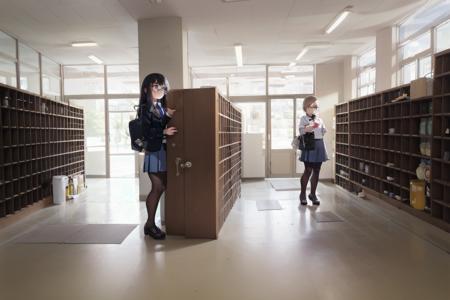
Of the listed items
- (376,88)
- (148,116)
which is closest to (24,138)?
(148,116)

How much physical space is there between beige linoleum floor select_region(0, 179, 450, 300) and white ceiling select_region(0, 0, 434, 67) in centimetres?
318

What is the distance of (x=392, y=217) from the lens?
15.0 ft

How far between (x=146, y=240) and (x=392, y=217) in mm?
3343

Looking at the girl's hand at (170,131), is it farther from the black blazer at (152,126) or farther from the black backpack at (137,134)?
the black backpack at (137,134)

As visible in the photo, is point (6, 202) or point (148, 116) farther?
point (6, 202)

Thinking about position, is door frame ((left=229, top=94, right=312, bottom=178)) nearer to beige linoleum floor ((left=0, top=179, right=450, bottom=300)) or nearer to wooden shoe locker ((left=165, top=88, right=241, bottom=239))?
beige linoleum floor ((left=0, top=179, right=450, bottom=300))

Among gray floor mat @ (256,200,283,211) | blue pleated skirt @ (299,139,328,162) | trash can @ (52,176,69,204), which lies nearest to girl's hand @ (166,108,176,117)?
gray floor mat @ (256,200,283,211)

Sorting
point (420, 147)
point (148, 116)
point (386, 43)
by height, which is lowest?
point (420, 147)

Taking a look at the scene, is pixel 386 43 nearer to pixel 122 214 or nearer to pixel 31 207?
pixel 122 214

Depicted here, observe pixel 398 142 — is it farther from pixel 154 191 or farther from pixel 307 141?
pixel 154 191

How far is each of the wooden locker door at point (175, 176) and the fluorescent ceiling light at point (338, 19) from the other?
3.16 m

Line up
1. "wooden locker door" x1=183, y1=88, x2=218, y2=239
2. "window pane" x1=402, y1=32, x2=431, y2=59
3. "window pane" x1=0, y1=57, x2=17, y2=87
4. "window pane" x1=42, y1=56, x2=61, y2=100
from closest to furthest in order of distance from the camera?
"wooden locker door" x1=183, y1=88, x2=218, y2=239 → "window pane" x1=402, y1=32, x2=431, y2=59 → "window pane" x1=0, y1=57, x2=17, y2=87 → "window pane" x1=42, y1=56, x2=61, y2=100

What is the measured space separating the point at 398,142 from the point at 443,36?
5.54 feet

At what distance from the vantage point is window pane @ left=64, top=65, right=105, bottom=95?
909 cm
